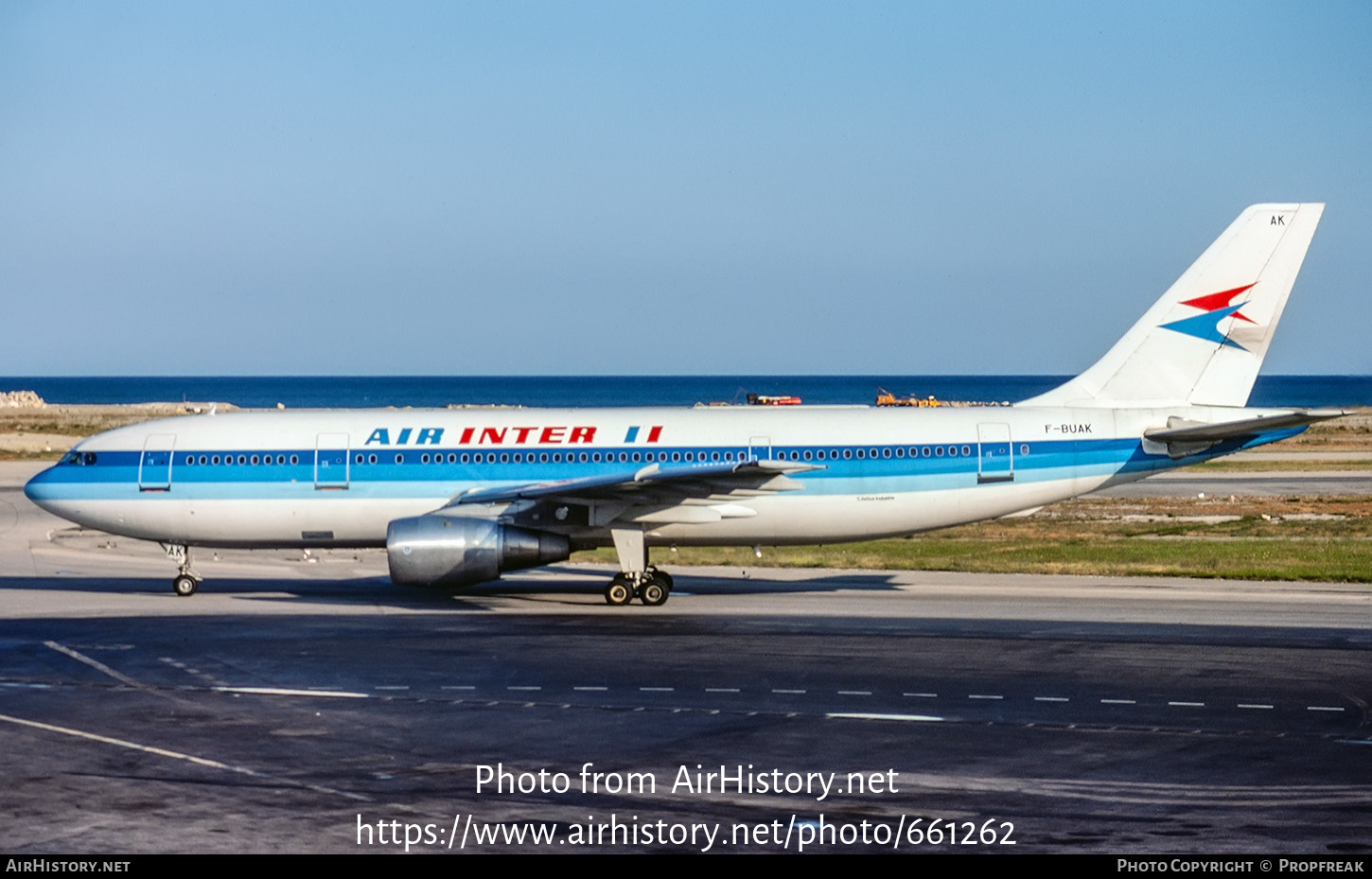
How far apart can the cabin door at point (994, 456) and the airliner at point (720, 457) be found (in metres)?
0.04

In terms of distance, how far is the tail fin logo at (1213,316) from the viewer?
1312 inches

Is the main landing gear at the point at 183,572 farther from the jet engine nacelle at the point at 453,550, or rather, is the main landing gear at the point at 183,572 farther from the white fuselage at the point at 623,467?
the jet engine nacelle at the point at 453,550

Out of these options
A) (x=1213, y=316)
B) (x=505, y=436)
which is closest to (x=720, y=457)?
(x=505, y=436)

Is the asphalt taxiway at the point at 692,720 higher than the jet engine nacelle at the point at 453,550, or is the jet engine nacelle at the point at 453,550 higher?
the jet engine nacelle at the point at 453,550

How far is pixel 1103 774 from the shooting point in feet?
54.3

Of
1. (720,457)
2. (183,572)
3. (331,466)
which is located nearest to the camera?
(720,457)

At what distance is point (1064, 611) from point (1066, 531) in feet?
55.6

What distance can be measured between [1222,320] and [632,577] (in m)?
14.7

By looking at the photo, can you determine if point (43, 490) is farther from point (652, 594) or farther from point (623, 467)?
point (652, 594)

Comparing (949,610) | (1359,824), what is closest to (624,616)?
(949,610)

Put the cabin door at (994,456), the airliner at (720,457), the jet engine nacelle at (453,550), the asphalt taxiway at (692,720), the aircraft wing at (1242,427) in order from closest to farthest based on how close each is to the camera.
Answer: the asphalt taxiway at (692,720)
the jet engine nacelle at (453,550)
the aircraft wing at (1242,427)
the airliner at (720,457)
the cabin door at (994,456)

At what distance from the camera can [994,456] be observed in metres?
32.3

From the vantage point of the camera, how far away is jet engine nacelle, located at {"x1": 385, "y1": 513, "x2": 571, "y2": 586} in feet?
96.9

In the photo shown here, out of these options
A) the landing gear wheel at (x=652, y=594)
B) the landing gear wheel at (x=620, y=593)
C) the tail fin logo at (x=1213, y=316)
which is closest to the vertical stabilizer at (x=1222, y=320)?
the tail fin logo at (x=1213, y=316)
